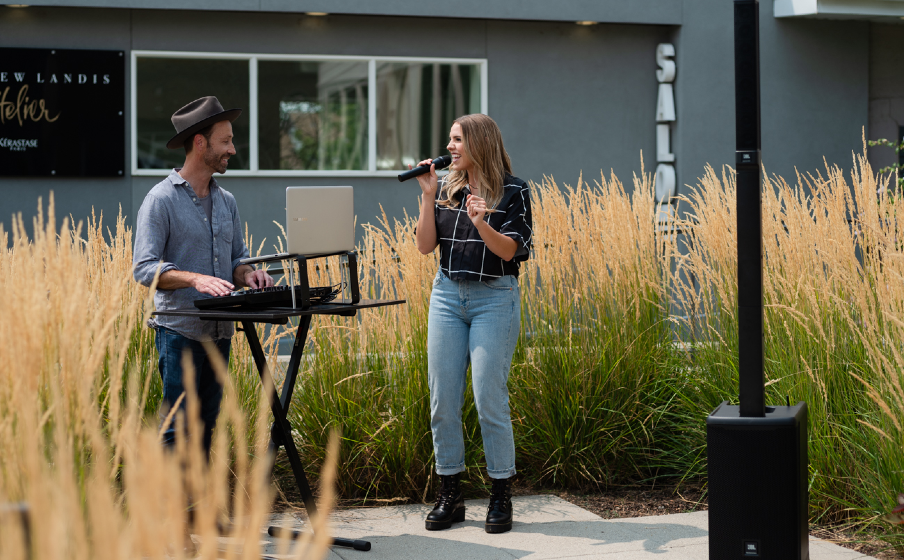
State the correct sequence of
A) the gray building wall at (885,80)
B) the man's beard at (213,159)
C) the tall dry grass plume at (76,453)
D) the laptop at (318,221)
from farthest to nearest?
the gray building wall at (885,80), the man's beard at (213,159), the laptop at (318,221), the tall dry grass plume at (76,453)

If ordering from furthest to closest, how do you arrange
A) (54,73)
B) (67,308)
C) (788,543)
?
(54,73), (788,543), (67,308)

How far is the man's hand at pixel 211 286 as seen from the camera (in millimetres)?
3031

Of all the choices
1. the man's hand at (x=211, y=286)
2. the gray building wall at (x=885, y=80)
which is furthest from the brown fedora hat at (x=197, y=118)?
the gray building wall at (x=885, y=80)

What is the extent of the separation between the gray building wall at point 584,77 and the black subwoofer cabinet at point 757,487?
25.1ft

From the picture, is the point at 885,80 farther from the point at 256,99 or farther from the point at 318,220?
the point at 318,220

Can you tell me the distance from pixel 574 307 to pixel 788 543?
5.85 feet

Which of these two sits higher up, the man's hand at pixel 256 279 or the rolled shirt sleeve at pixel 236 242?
the rolled shirt sleeve at pixel 236 242

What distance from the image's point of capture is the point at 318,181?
1034cm

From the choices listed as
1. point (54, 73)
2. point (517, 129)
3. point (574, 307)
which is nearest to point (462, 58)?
point (517, 129)

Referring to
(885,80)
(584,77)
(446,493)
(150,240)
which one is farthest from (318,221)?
(885,80)

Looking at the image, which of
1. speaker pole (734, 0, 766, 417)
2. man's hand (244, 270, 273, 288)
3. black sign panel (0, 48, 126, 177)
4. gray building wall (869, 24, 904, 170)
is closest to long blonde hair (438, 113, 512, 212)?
man's hand (244, 270, 273, 288)

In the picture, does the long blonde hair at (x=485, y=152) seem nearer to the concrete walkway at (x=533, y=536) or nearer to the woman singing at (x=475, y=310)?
the woman singing at (x=475, y=310)

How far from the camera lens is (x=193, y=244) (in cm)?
342

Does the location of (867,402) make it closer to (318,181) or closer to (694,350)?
(694,350)
